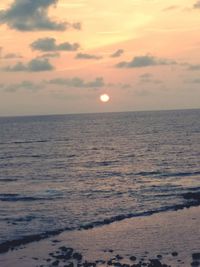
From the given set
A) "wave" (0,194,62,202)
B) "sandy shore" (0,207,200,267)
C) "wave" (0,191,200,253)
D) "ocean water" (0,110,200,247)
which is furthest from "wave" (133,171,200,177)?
"sandy shore" (0,207,200,267)

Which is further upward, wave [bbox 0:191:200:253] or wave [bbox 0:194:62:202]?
wave [bbox 0:194:62:202]

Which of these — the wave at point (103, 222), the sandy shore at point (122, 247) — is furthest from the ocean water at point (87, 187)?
the sandy shore at point (122, 247)

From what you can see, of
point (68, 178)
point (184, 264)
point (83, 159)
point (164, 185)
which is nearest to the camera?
point (184, 264)

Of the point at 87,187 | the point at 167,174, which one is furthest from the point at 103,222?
the point at 167,174

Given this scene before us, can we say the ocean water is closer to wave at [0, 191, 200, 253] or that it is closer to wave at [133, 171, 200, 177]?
wave at [133, 171, 200, 177]

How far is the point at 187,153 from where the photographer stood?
107m

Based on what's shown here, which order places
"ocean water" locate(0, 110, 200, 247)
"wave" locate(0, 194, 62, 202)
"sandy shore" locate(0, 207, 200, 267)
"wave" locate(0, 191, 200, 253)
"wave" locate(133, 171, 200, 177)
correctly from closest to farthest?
"sandy shore" locate(0, 207, 200, 267) → "wave" locate(0, 191, 200, 253) → "ocean water" locate(0, 110, 200, 247) → "wave" locate(0, 194, 62, 202) → "wave" locate(133, 171, 200, 177)

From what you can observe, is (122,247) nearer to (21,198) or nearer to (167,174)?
(21,198)

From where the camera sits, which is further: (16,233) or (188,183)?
(188,183)

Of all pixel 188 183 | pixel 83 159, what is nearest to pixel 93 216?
pixel 188 183

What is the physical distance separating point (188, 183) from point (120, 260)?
36.1 m

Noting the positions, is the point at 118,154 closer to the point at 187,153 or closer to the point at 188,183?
the point at 187,153

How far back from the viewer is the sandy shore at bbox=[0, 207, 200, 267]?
107 feet

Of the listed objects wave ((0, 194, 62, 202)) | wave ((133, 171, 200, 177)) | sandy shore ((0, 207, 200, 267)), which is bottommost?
wave ((133, 171, 200, 177))
